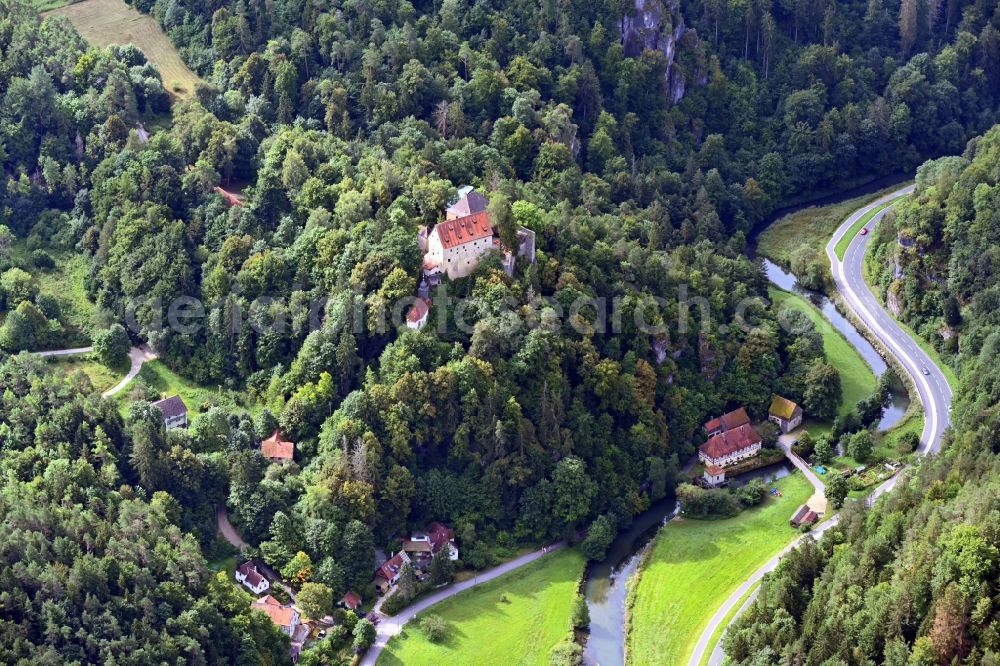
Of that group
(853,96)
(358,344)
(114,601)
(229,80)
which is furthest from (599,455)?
(853,96)

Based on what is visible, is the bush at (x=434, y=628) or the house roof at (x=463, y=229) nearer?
the bush at (x=434, y=628)

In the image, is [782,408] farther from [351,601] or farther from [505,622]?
[351,601]

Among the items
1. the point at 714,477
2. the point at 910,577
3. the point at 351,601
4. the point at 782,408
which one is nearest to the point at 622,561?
the point at 714,477

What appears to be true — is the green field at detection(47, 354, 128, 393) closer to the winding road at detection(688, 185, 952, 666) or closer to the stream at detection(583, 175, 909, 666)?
the stream at detection(583, 175, 909, 666)

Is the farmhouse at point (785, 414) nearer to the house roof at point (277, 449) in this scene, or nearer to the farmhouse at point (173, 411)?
the house roof at point (277, 449)

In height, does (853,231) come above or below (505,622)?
above

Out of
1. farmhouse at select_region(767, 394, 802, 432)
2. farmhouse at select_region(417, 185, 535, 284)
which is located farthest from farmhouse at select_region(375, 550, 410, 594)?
farmhouse at select_region(767, 394, 802, 432)

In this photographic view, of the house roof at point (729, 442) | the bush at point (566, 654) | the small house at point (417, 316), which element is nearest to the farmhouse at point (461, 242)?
the small house at point (417, 316)
